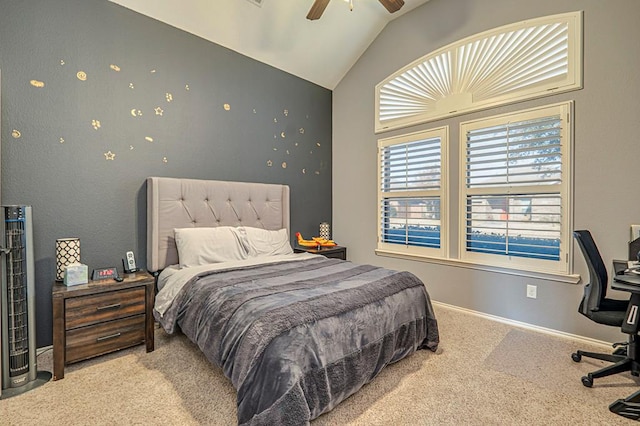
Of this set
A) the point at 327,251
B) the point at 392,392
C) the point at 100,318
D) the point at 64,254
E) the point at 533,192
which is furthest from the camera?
the point at 327,251

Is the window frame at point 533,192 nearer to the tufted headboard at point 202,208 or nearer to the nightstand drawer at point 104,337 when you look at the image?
the tufted headboard at point 202,208

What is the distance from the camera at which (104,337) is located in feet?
7.41

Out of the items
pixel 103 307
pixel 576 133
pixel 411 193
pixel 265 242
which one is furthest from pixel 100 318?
pixel 576 133

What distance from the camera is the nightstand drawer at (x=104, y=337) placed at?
213 centimetres

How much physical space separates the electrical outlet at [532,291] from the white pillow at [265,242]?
2.48 metres

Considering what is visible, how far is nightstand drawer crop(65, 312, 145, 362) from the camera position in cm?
213

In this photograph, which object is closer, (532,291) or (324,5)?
(324,5)

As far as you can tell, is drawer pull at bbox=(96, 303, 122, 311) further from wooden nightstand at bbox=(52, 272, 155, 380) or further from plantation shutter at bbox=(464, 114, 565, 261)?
plantation shutter at bbox=(464, 114, 565, 261)

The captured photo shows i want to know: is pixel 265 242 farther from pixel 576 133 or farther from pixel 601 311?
pixel 576 133

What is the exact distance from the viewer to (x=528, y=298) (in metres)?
2.93

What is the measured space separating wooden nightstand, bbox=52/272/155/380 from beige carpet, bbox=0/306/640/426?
0.14 metres

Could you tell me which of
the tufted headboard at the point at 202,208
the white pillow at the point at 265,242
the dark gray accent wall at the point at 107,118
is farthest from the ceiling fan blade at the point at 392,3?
the white pillow at the point at 265,242

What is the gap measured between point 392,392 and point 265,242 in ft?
6.43

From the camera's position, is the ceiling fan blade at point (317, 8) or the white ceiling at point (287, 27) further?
the white ceiling at point (287, 27)
